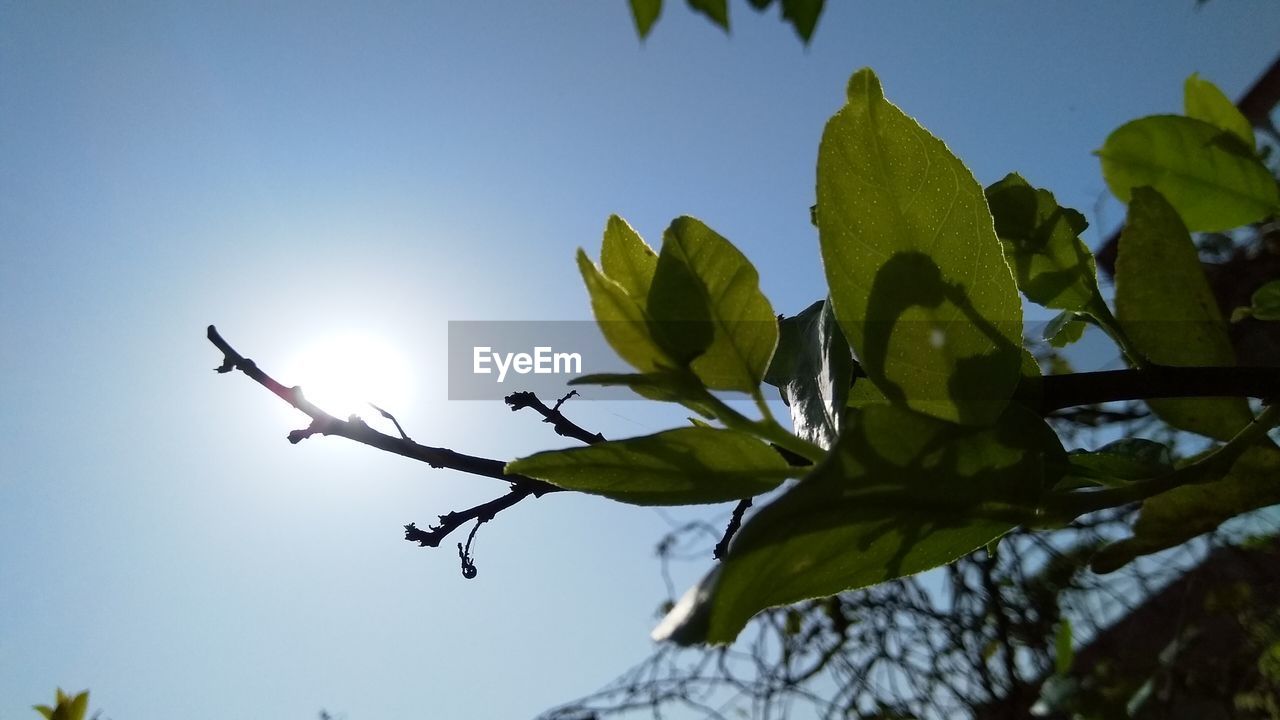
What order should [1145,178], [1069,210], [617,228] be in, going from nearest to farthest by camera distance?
[617,228] < [1069,210] < [1145,178]

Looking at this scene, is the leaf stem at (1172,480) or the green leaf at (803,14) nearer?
the leaf stem at (1172,480)

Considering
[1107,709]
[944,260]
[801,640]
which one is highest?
[801,640]

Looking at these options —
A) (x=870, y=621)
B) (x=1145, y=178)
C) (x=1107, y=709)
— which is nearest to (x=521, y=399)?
(x=1145, y=178)

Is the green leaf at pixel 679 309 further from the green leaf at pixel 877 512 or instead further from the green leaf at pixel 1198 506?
the green leaf at pixel 1198 506

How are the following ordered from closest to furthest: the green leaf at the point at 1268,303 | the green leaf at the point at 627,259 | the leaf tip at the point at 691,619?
the leaf tip at the point at 691,619, the green leaf at the point at 627,259, the green leaf at the point at 1268,303

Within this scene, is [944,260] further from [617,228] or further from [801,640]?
[801,640]

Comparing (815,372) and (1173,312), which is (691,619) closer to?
(815,372)

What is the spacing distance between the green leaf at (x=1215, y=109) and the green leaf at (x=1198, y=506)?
0.90ft

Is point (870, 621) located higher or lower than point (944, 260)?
higher

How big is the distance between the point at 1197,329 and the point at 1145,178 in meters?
0.20

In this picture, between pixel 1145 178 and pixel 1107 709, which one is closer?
pixel 1145 178

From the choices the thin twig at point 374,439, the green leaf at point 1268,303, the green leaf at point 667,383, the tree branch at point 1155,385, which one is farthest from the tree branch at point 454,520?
the green leaf at point 1268,303

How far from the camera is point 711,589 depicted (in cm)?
19

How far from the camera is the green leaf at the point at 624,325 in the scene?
0.26m
